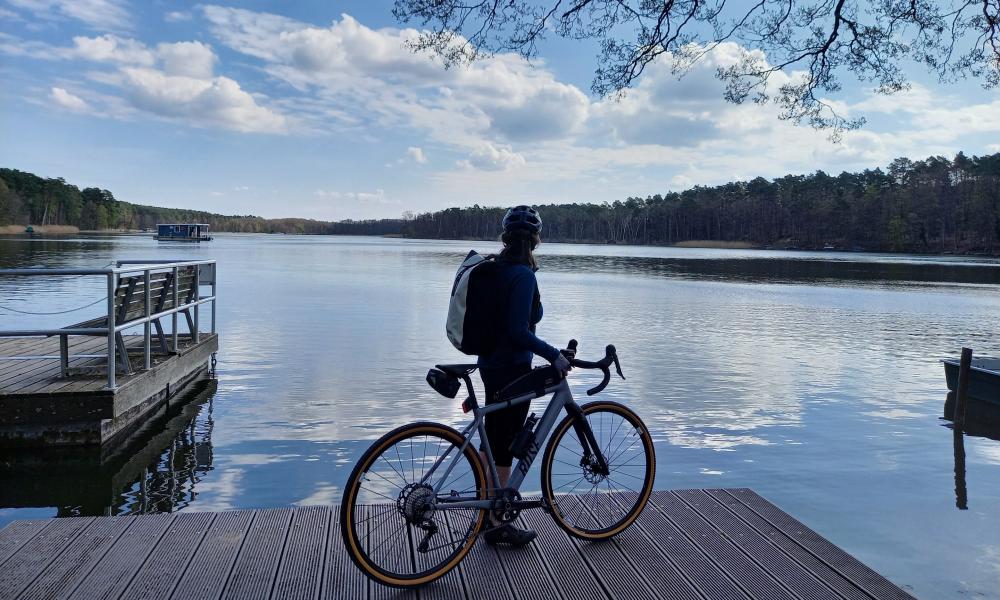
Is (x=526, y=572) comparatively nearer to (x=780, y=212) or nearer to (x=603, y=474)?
(x=603, y=474)

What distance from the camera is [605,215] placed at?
176 m

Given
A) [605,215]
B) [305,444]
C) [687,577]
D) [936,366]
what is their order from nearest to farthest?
[687,577] → [305,444] → [936,366] → [605,215]

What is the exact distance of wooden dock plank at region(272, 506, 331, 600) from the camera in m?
3.79

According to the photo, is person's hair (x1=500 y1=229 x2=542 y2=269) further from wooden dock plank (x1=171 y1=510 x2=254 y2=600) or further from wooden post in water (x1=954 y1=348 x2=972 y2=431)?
wooden post in water (x1=954 y1=348 x2=972 y2=431)

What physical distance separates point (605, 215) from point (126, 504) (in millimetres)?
172069

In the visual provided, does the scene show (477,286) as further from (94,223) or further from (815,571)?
(94,223)

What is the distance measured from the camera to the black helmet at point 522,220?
13.9 ft

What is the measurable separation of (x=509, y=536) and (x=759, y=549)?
4.76 ft

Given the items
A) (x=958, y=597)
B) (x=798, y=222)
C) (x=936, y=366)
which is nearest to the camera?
(x=958, y=597)

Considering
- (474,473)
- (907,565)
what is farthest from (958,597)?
(474,473)

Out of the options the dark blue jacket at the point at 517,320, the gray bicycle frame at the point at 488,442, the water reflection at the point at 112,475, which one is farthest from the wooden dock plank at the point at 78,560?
the water reflection at the point at 112,475

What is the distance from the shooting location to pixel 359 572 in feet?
13.2

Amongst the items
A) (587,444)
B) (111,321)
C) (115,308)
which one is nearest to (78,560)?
(587,444)

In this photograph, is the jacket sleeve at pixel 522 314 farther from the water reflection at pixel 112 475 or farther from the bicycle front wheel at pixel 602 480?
the water reflection at pixel 112 475
